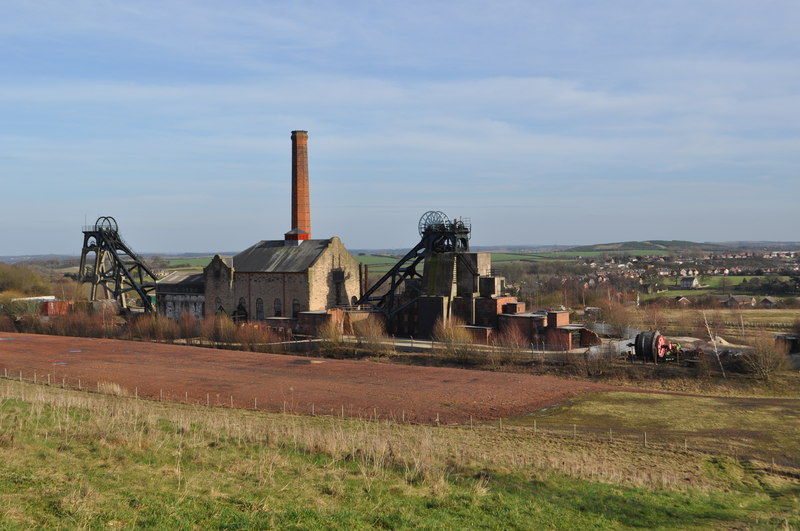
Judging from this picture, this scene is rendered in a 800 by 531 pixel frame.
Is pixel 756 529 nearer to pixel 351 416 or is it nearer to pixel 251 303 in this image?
pixel 351 416

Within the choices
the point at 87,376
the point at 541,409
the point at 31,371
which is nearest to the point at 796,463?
the point at 541,409

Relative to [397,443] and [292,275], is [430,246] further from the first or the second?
[397,443]

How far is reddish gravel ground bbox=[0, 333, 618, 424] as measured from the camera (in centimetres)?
2858

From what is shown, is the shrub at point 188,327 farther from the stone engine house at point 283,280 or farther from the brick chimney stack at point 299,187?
the brick chimney stack at point 299,187

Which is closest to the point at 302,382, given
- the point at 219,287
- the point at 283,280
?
the point at 283,280

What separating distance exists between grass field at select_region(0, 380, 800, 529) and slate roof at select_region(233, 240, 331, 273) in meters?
30.9

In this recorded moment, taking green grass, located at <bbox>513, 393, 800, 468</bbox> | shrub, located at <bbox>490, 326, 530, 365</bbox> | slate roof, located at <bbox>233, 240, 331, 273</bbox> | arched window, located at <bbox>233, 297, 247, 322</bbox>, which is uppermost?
slate roof, located at <bbox>233, 240, 331, 273</bbox>

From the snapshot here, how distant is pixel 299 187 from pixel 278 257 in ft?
19.8

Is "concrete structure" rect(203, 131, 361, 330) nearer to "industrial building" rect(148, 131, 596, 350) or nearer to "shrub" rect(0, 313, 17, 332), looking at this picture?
"industrial building" rect(148, 131, 596, 350)

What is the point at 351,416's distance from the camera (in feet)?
85.3

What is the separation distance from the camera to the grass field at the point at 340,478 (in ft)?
39.4

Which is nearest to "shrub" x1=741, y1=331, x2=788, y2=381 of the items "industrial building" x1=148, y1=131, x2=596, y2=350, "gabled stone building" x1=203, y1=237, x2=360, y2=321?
"industrial building" x1=148, y1=131, x2=596, y2=350

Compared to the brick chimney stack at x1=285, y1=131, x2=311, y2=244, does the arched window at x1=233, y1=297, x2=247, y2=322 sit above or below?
below

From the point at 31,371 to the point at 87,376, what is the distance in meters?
3.76
